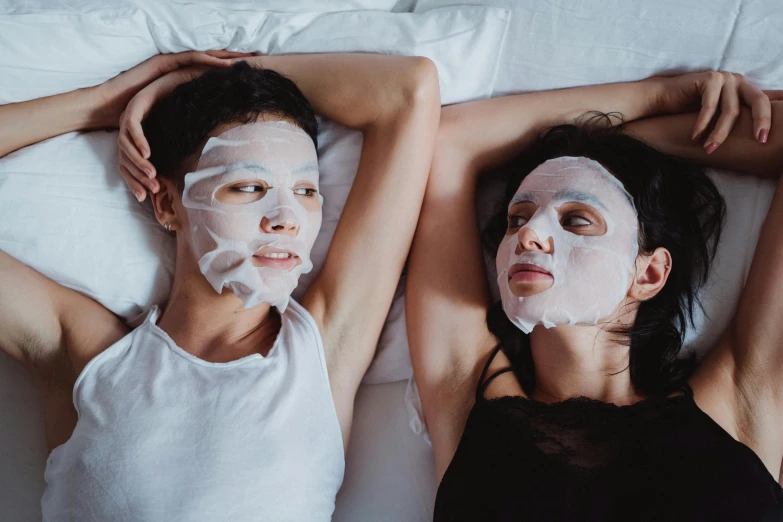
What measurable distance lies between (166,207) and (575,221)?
0.82 meters

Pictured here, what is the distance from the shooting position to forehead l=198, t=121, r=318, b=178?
1257 millimetres

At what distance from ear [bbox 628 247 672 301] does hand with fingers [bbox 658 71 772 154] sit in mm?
258

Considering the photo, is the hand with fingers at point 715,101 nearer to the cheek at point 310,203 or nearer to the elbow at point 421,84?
the elbow at point 421,84

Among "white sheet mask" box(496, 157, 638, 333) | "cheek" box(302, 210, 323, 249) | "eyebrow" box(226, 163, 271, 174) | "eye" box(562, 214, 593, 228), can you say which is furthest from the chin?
"eyebrow" box(226, 163, 271, 174)

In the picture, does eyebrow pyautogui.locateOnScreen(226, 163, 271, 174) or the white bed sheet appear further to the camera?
the white bed sheet

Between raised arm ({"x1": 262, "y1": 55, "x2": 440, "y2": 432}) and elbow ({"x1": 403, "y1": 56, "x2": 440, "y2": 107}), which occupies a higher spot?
elbow ({"x1": 403, "y1": 56, "x2": 440, "y2": 107})

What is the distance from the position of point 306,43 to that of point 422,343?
0.72 metres

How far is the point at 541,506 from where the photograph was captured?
1.11 metres

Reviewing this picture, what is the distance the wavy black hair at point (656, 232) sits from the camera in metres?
1.26

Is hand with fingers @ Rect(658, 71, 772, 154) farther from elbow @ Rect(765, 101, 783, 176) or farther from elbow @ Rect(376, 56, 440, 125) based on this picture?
elbow @ Rect(376, 56, 440, 125)

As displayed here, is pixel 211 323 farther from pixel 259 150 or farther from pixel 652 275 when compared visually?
pixel 652 275

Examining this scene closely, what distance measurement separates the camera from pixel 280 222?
4.00 ft

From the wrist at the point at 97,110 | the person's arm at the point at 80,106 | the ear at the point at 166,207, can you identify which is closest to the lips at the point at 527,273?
the ear at the point at 166,207

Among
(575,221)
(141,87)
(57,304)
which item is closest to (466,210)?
(575,221)
